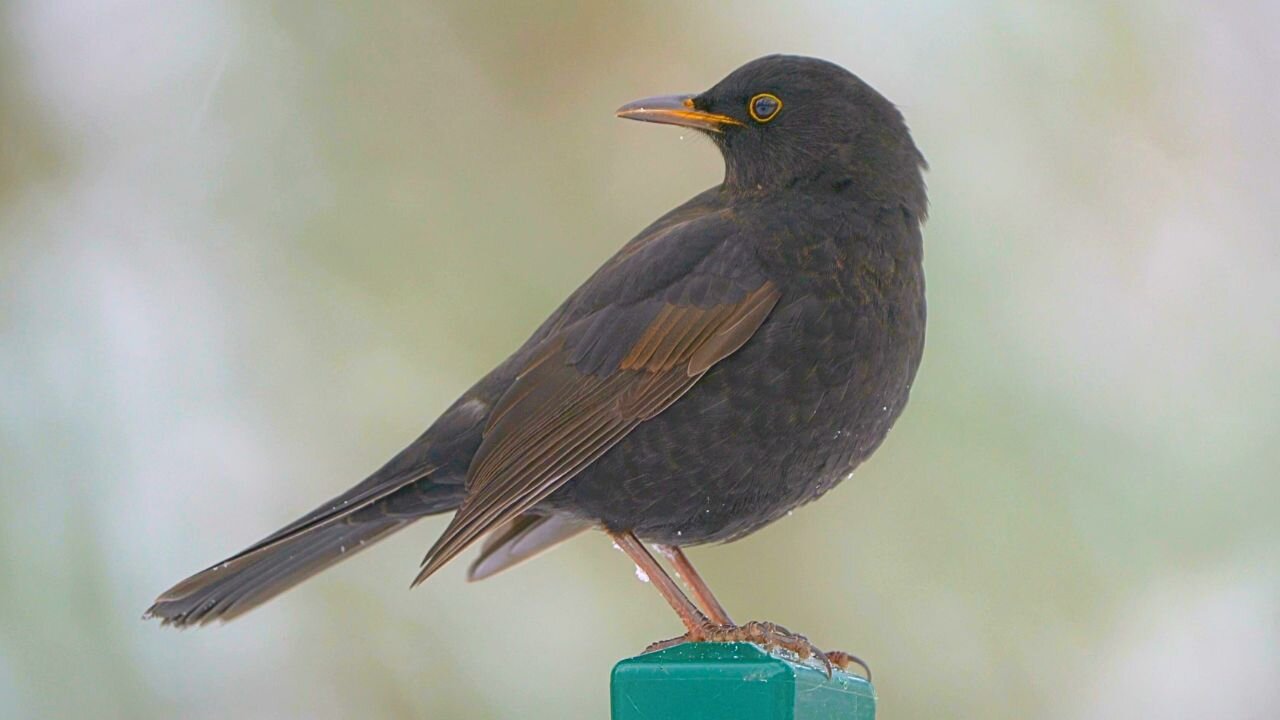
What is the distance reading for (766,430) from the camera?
3998 millimetres

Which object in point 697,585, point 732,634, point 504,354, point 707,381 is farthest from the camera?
point 504,354

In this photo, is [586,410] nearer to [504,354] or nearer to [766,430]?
A: [766,430]

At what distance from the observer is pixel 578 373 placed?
14.4ft

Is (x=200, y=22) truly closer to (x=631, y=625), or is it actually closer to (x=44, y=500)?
(x=44, y=500)

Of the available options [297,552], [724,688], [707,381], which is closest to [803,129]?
[707,381]

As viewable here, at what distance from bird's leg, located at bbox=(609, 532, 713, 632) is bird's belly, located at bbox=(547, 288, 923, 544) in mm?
110

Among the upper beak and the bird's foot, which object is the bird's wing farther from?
the bird's foot

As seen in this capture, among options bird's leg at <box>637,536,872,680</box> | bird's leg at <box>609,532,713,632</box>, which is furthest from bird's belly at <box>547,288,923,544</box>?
bird's leg at <box>637,536,872,680</box>

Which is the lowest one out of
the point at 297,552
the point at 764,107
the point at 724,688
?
the point at 724,688

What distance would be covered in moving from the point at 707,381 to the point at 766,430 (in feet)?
0.77

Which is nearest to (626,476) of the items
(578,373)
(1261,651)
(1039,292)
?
(578,373)

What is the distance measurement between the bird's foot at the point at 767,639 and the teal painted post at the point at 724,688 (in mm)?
303

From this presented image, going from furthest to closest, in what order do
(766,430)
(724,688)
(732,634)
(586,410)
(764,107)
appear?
(764,107) < (586,410) < (766,430) < (732,634) < (724,688)

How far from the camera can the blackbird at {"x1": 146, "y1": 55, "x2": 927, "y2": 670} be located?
404cm
